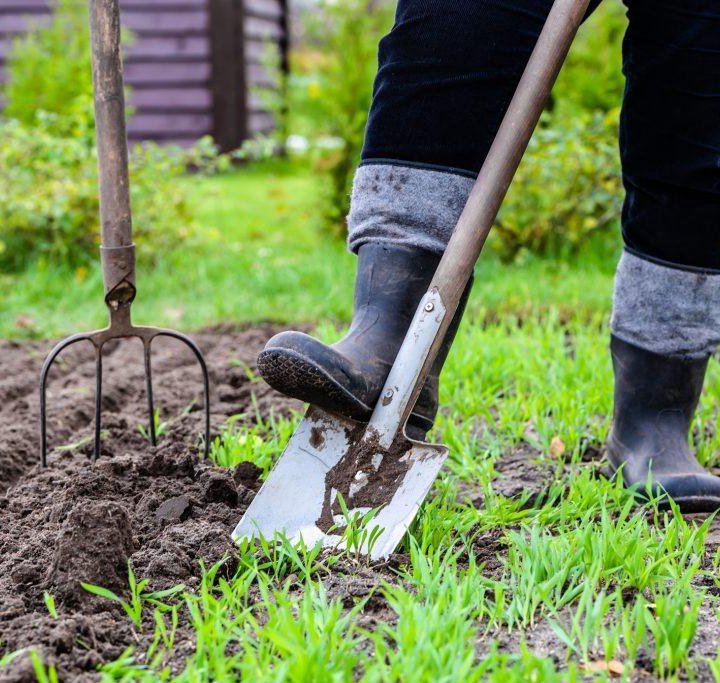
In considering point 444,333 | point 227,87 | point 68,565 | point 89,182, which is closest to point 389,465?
point 444,333

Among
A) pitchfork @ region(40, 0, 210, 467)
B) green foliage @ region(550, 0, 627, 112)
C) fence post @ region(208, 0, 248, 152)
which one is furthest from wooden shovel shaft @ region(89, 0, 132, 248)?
fence post @ region(208, 0, 248, 152)

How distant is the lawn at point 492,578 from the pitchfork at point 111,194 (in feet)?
1.21

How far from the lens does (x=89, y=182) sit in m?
4.75

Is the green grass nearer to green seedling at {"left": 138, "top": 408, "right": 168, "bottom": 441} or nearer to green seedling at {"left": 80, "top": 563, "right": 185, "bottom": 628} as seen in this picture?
green seedling at {"left": 138, "top": 408, "right": 168, "bottom": 441}

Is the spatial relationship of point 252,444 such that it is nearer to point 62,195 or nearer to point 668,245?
point 668,245

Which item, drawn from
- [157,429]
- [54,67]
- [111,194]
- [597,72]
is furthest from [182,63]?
[111,194]

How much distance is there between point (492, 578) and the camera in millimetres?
1582

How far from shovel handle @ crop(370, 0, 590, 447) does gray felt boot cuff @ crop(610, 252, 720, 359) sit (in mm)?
484

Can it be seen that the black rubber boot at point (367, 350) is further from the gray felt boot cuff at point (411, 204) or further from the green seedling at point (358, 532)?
the green seedling at point (358, 532)

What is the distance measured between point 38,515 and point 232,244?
12.8 ft

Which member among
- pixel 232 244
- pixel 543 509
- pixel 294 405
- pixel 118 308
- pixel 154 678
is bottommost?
pixel 232 244

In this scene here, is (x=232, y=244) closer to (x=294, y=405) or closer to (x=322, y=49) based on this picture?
(x=322, y=49)

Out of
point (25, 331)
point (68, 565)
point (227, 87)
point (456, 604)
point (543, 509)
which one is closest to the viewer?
point (456, 604)

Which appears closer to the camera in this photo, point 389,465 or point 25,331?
point 389,465
